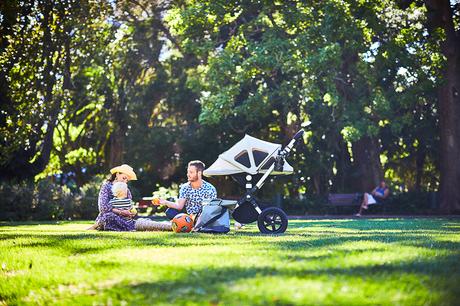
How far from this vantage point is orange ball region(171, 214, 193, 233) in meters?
13.7

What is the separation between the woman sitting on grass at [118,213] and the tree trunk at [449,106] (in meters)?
17.7

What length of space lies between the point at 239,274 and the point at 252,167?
7.65 metres

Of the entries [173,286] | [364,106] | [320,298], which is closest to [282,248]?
[173,286]

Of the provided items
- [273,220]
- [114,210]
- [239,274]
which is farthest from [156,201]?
[239,274]

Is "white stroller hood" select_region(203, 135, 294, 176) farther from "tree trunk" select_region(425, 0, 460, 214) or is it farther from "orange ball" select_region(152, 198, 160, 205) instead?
"tree trunk" select_region(425, 0, 460, 214)

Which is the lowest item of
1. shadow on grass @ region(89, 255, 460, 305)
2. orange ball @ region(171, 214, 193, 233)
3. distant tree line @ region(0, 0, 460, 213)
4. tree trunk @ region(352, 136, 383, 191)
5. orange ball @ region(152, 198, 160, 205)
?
shadow on grass @ region(89, 255, 460, 305)

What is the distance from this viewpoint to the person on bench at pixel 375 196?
99.1 feet

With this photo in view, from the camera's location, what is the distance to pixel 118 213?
14711 mm

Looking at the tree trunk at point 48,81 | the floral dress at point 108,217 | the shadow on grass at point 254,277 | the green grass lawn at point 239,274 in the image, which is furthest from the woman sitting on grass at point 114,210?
the tree trunk at point 48,81

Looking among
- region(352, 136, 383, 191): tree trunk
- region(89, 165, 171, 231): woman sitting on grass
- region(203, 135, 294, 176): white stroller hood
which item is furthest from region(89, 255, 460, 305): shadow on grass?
region(352, 136, 383, 191): tree trunk

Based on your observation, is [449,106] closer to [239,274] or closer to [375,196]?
[375,196]

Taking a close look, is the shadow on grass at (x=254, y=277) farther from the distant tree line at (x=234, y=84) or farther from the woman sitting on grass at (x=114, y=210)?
the distant tree line at (x=234, y=84)

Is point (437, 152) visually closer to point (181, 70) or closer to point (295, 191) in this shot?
point (295, 191)

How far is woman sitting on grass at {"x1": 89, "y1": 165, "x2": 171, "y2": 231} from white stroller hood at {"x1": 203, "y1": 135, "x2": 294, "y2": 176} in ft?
5.60
